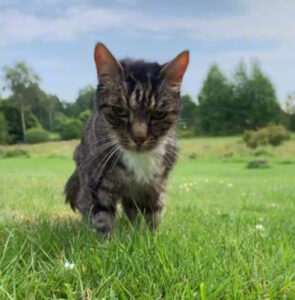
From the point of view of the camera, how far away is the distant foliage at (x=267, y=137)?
128ft

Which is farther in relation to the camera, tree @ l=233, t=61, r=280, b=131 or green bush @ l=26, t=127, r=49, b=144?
tree @ l=233, t=61, r=280, b=131

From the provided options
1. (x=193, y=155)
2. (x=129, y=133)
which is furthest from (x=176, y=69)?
(x=193, y=155)

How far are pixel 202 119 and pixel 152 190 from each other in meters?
55.2

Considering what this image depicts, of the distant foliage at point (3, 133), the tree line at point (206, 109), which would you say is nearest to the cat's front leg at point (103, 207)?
the tree line at point (206, 109)

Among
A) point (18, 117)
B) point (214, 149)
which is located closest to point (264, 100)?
point (214, 149)

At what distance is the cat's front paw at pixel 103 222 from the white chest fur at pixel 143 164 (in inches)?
15.5

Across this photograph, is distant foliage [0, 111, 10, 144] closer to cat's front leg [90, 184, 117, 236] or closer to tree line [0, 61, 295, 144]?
tree line [0, 61, 295, 144]

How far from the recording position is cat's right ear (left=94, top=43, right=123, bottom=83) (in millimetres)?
3562

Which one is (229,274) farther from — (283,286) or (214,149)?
(214,149)

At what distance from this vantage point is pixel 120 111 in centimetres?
354

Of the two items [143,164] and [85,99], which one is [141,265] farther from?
[85,99]

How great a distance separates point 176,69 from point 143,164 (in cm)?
82

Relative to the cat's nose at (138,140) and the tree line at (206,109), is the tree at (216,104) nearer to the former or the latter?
the tree line at (206,109)

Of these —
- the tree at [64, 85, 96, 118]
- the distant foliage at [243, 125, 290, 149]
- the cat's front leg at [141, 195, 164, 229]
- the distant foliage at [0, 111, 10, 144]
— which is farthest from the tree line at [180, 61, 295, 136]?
the cat's front leg at [141, 195, 164, 229]
